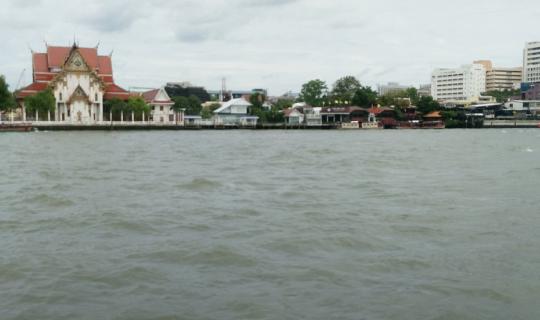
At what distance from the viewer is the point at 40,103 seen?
5022 centimetres

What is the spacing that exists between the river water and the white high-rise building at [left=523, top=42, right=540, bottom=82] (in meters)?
112

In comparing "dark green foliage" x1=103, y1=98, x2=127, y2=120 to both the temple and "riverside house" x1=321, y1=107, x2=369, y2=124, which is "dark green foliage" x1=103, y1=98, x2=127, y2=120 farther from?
"riverside house" x1=321, y1=107, x2=369, y2=124

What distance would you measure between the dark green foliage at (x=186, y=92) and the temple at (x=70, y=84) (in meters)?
Result: 29.7

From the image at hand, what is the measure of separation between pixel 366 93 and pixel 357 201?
6374 centimetres

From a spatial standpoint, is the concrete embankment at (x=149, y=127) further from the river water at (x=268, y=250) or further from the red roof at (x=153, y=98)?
the river water at (x=268, y=250)

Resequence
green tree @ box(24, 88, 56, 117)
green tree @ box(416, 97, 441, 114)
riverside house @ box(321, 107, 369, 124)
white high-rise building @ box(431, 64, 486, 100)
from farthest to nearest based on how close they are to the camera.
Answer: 1. white high-rise building @ box(431, 64, 486, 100)
2. green tree @ box(416, 97, 441, 114)
3. riverside house @ box(321, 107, 369, 124)
4. green tree @ box(24, 88, 56, 117)

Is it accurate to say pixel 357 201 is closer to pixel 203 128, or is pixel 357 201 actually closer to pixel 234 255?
pixel 234 255

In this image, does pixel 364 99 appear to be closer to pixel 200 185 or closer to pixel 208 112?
pixel 208 112

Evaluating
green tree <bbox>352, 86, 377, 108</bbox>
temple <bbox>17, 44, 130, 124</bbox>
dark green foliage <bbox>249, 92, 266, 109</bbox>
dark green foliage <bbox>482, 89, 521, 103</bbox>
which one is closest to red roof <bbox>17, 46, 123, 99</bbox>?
temple <bbox>17, 44, 130, 124</bbox>

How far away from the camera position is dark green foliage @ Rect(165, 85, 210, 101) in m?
88.2

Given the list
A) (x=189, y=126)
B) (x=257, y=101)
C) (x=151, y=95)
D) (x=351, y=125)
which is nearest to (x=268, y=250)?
(x=189, y=126)

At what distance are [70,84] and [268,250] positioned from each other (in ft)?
172

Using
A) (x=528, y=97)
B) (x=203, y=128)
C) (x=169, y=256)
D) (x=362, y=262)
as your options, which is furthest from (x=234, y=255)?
(x=528, y=97)

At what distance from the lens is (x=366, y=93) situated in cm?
7212
